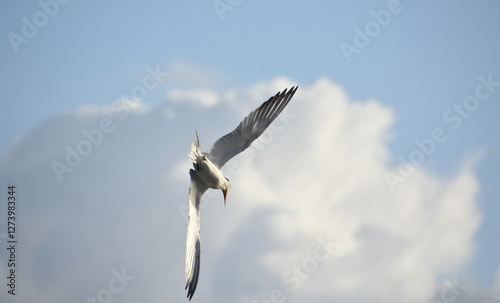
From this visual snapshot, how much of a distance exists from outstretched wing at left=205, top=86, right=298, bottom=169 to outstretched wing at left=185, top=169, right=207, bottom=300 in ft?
3.77

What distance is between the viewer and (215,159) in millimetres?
23188

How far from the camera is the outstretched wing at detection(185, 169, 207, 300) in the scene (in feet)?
68.9

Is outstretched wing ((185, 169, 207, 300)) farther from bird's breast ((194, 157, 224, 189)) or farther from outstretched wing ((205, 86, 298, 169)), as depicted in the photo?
outstretched wing ((205, 86, 298, 169))

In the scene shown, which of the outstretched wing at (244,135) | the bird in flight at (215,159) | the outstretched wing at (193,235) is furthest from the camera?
the outstretched wing at (244,135)

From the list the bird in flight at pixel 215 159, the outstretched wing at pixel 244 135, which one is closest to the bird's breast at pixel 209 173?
the bird in flight at pixel 215 159

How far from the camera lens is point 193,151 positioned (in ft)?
71.6

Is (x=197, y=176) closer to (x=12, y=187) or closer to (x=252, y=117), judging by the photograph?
(x=252, y=117)

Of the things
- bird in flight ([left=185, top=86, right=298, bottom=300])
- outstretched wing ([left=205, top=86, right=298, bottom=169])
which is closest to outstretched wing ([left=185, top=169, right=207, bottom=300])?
bird in flight ([left=185, top=86, right=298, bottom=300])

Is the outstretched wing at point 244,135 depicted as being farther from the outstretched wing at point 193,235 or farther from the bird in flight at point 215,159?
the outstretched wing at point 193,235

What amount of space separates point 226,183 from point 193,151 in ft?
7.27

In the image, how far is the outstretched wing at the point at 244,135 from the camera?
23.2m

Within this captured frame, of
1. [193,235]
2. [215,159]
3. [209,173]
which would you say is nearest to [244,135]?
[215,159]

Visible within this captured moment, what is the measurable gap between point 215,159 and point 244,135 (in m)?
1.28

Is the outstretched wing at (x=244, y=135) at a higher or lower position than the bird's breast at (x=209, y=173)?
higher
